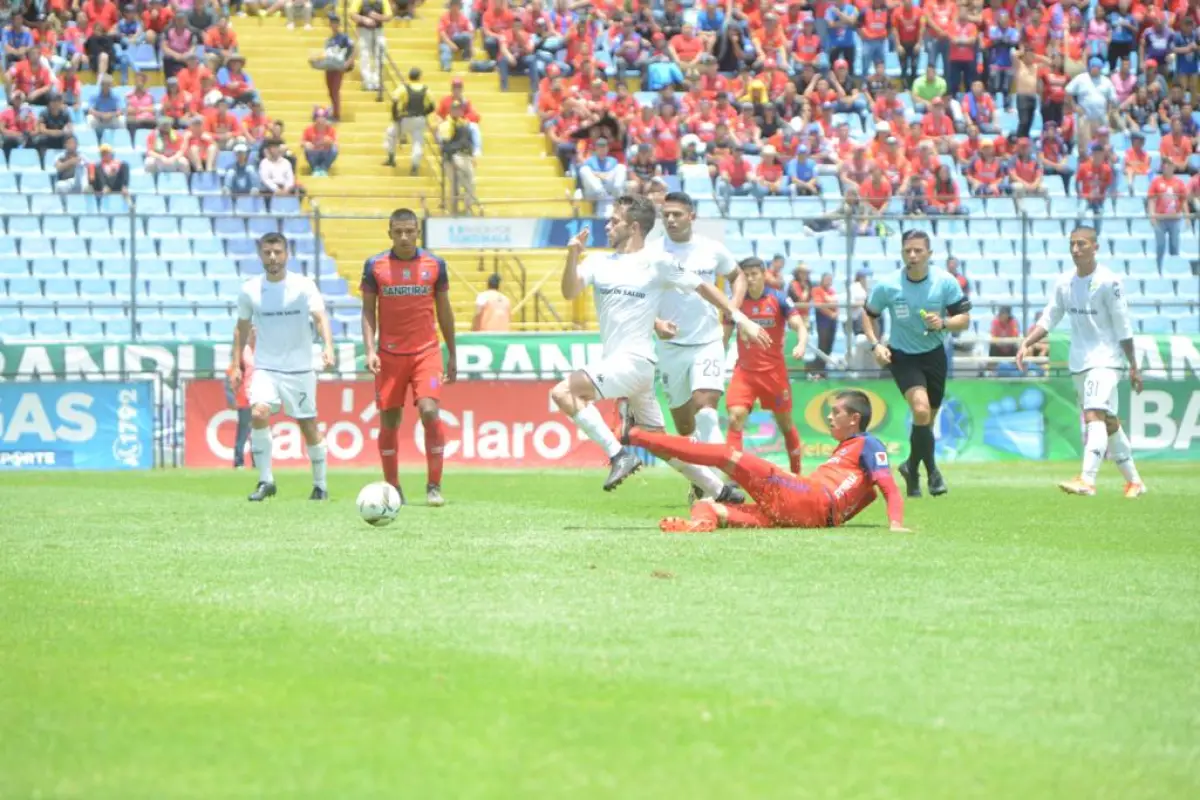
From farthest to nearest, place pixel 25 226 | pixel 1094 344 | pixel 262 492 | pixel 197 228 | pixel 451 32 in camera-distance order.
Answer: pixel 451 32 < pixel 197 228 < pixel 25 226 < pixel 1094 344 < pixel 262 492

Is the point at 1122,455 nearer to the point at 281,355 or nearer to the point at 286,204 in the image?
the point at 281,355

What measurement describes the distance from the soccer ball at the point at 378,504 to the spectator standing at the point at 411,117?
18.4 meters

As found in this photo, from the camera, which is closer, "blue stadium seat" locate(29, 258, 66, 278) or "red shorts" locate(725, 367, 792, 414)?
"red shorts" locate(725, 367, 792, 414)

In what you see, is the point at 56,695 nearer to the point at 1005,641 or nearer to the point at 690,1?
the point at 1005,641

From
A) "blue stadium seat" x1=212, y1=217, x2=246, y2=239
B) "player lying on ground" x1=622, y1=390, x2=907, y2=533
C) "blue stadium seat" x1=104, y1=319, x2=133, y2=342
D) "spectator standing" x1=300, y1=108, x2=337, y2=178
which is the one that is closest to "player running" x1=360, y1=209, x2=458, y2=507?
"player lying on ground" x1=622, y1=390, x2=907, y2=533

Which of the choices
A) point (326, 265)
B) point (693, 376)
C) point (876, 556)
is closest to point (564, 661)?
point (876, 556)

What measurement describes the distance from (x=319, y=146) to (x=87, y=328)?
5.92m

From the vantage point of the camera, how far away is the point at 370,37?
32594 mm

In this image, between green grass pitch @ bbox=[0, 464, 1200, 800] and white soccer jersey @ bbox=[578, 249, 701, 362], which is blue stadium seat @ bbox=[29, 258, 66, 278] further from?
green grass pitch @ bbox=[0, 464, 1200, 800]

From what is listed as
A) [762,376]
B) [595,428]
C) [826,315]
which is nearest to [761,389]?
[762,376]

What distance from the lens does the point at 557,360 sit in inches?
991

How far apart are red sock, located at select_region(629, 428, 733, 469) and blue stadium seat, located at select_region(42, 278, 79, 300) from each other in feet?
56.0

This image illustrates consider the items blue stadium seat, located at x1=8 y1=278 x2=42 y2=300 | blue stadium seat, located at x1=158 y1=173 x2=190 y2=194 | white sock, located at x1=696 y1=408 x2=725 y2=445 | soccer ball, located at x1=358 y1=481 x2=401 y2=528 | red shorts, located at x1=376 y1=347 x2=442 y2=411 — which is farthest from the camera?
blue stadium seat, located at x1=158 y1=173 x2=190 y2=194

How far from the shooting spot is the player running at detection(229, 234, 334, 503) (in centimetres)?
1634
